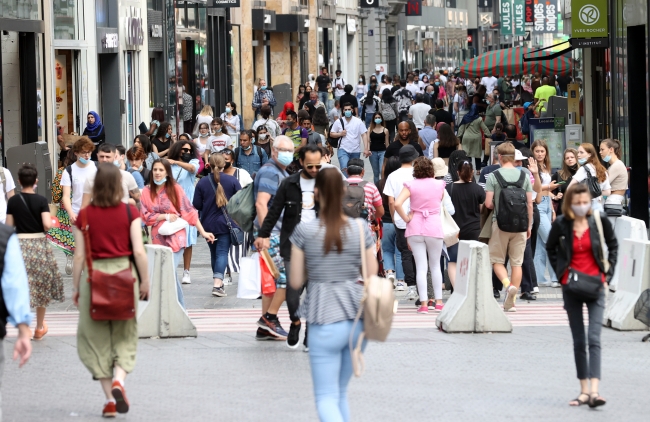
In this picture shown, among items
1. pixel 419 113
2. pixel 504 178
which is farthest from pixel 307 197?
pixel 419 113

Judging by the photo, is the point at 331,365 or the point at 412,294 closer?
the point at 331,365

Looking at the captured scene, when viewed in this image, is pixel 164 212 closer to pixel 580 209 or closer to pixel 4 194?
pixel 4 194

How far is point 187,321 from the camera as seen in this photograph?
11367 millimetres

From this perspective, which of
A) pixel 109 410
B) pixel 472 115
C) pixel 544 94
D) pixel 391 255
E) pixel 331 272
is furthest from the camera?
pixel 544 94

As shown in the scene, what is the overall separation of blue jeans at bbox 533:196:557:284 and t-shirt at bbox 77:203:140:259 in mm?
7431

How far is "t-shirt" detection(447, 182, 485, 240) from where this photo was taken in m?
13.2

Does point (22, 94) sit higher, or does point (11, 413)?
point (22, 94)

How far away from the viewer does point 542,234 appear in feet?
47.9

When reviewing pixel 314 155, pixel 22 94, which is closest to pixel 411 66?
pixel 22 94

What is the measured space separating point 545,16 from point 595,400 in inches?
2309

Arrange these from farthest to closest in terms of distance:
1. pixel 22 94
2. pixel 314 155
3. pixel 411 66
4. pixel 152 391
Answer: pixel 411 66
pixel 22 94
pixel 314 155
pixel 152 391

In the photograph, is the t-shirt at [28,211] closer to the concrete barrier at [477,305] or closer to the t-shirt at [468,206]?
the concrete barrier at [477,305]

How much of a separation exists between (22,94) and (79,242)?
15602 millimetres

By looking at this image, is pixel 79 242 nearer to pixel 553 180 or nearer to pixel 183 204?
pixel 183 204
